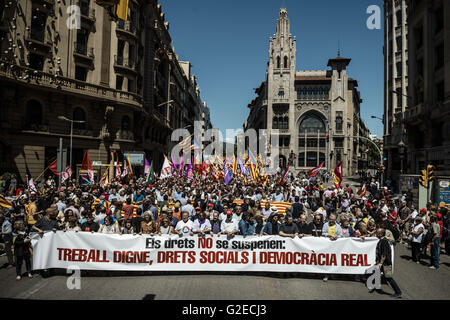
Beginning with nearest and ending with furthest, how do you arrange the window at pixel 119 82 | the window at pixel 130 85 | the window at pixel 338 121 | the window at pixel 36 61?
1. the window at pixel 36 61
2. the window at pixel 119 82
3. the window at pixel 130 85
4. the window at pixel 338 121

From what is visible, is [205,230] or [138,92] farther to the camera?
[138,92]

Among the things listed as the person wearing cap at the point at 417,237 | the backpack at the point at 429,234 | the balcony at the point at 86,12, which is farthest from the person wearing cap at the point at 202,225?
the balcony at the point at 86,12

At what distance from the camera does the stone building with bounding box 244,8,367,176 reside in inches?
2502

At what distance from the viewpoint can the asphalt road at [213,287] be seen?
6.27m

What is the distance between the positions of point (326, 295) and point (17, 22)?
28.6m

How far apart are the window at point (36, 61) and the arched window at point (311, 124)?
52.3m

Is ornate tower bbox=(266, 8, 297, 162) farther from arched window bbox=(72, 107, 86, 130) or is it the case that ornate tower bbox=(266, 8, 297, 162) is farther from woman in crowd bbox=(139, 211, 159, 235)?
woman in crowd bbox=(139, 211, 159, 235)

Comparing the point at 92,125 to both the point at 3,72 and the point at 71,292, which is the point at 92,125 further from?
the point at 71,292

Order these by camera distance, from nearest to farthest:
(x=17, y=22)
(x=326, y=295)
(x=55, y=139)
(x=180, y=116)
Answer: (x=326, y=295), (x=17, y=22), (x=55, y=139), (x=180, y=116)

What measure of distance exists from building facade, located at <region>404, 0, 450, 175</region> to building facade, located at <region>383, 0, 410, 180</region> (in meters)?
5.88

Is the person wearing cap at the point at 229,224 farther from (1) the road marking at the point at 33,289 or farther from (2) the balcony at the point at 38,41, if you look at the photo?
(2) the balcony at the point at 38,41

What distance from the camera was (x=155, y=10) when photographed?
39250 mm

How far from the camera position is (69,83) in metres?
26.2
